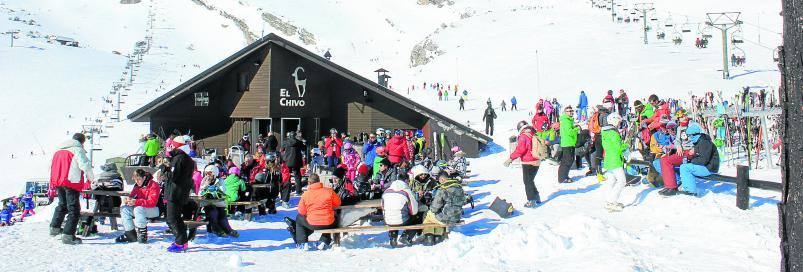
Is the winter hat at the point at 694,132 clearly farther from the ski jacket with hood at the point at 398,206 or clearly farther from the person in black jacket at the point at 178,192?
the person in black jacket at the point at 178,192

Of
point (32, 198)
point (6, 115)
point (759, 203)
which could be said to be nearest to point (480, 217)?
point (759, 203)

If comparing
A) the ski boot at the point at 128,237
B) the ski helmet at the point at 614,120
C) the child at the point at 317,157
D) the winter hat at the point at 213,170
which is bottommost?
the ski boot at the point at 128,237

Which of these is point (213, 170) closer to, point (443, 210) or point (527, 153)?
point (443, 210)

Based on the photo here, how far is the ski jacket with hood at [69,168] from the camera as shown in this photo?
8.14 metres

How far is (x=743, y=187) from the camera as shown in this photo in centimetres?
840

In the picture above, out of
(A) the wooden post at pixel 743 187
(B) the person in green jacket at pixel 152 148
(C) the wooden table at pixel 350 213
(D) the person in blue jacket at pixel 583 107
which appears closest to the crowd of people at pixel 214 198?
(C) the wooden table at pixel 350 213

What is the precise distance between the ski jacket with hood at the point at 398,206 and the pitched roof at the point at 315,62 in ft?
Result: 40.7

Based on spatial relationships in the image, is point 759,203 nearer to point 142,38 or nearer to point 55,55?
point 55,55

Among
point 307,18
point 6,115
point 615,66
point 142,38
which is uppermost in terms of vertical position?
point 307,18

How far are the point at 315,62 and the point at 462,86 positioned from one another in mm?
25806

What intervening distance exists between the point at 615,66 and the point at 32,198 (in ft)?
124

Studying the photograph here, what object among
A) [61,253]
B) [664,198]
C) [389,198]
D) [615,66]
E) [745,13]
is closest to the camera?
[61,253]

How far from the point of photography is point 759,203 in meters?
8.79

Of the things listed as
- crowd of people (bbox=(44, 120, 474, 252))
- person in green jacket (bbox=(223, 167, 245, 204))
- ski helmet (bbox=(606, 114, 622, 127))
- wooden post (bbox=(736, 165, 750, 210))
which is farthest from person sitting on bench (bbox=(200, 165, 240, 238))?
wooden post (bbox=(736, 165, 750, 210))
